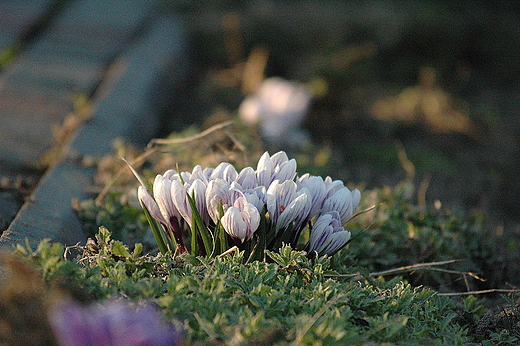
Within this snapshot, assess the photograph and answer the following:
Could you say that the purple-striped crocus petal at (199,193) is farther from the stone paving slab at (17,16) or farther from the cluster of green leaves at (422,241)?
the stone paving slab at (17,16)

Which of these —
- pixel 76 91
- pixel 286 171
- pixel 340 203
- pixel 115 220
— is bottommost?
pixel 115 220

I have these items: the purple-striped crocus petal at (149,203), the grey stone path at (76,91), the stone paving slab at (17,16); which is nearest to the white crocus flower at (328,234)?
the purple-striped crocus petal at (149,203)

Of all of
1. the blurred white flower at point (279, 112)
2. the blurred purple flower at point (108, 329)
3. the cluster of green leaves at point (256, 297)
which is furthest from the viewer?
the blurred white flower at point (279, 112)

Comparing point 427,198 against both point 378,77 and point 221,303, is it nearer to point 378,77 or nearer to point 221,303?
point 378,77

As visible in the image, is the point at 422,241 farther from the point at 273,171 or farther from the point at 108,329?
the point at 108,329

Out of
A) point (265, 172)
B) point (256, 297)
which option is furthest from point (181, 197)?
point (256, 297)
